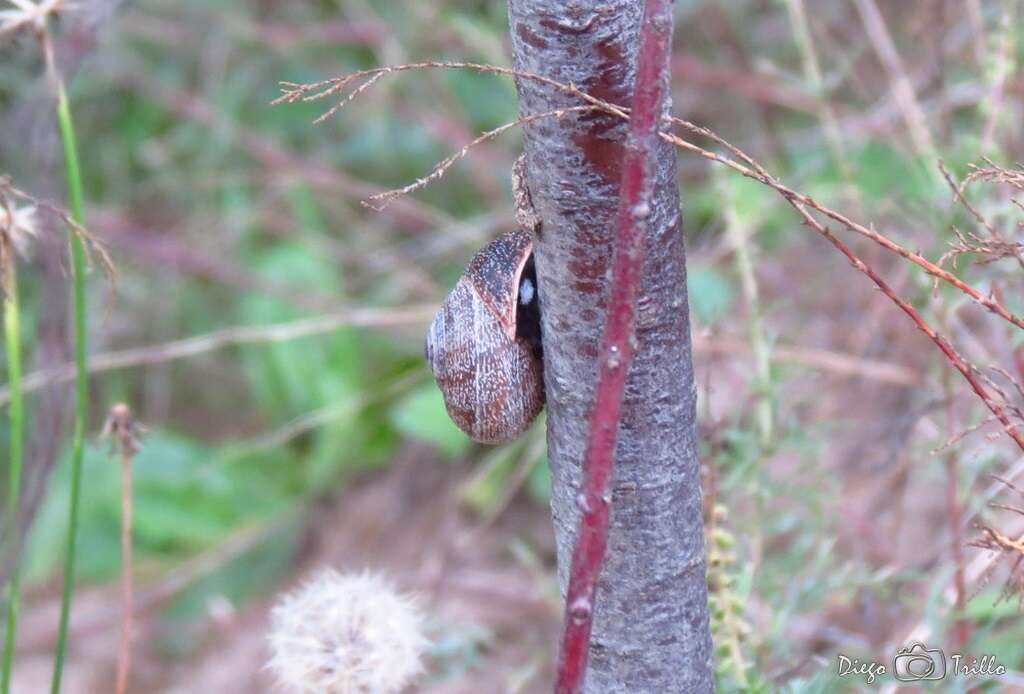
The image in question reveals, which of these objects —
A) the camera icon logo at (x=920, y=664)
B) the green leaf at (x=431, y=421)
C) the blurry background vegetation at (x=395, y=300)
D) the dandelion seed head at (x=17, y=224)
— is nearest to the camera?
the dandelion seed head at (x=17, y=224)

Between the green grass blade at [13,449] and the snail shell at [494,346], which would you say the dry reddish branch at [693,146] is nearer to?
the snail shell at [494,346]

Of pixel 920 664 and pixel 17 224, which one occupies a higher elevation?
pixel 17 224

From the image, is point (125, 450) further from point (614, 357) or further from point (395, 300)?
point (395, 300)

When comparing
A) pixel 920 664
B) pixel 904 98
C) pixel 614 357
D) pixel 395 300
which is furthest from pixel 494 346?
pixel 395 300

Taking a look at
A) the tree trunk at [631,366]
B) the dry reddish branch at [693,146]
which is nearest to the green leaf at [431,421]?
the tree trunk at [631,366]

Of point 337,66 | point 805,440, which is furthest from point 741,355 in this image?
point 337,66

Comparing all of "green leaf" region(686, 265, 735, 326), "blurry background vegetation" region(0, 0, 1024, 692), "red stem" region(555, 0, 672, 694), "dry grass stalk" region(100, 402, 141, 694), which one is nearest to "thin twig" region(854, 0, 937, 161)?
"blurry background vegetation" region(0, 0, 1024, 692)

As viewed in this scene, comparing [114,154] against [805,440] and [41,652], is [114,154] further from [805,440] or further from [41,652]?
[805,440]
